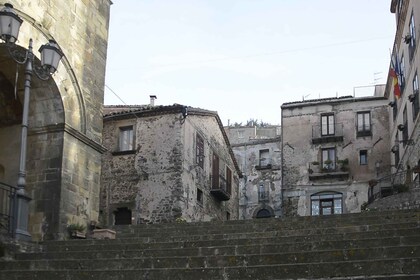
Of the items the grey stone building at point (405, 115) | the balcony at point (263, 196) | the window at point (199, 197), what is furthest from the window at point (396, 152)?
the balcony at point (263, 196)

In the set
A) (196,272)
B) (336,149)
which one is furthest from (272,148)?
(196,272)

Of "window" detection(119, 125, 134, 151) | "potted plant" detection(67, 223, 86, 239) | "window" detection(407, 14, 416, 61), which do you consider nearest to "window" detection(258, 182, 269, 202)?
"window" detection(119, 125, 134, 151)

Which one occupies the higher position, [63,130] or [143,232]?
Answer: [63,130]

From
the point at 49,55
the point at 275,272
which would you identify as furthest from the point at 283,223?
the point at 275,272

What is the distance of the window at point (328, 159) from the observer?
114 feet

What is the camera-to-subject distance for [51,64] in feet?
37.1

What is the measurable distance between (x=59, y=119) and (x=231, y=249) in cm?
708

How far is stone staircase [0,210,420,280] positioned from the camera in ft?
23.3

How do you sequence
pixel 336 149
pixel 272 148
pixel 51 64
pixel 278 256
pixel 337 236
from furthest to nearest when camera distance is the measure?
1. pixel 272 148
2. pixel 336 149
3. pixel 51 64
4. pixel 337 236
5. pixel 278 256

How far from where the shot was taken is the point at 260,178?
51.6m

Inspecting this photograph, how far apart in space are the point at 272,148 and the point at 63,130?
3864cm

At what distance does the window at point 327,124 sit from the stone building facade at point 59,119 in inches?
836

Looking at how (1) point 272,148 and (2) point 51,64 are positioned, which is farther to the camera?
(1) point 272,148

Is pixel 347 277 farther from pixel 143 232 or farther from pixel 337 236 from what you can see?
pixel 143 232
